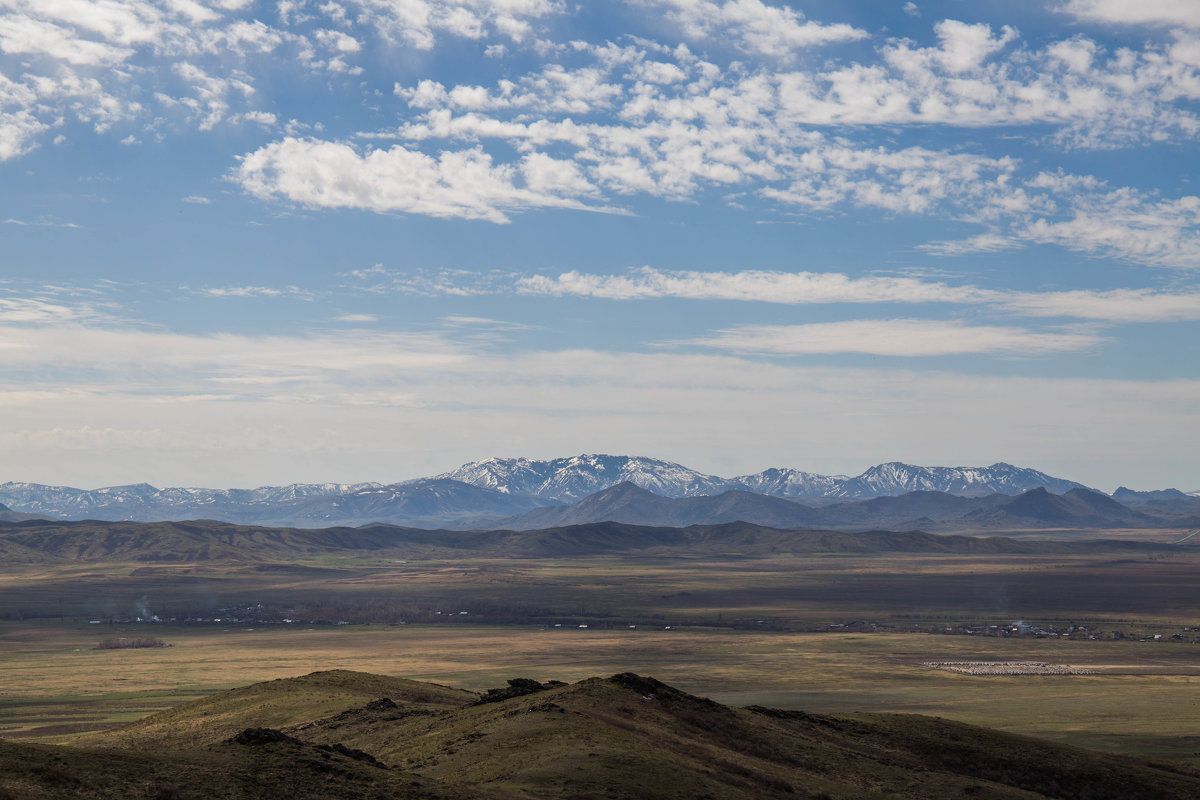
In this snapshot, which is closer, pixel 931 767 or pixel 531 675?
pixel 931 767

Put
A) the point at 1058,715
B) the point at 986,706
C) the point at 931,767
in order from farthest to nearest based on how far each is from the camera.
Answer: the point at 986,706, the point at 1058,715, the point at 931,767

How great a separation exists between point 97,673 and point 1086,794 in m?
174

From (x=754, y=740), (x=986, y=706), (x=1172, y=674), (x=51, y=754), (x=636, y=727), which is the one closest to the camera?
(x=51, y=754)

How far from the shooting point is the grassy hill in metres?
50.7

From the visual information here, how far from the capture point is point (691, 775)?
59.4 metres

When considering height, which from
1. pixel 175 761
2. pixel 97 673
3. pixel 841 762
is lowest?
pixel 97 673

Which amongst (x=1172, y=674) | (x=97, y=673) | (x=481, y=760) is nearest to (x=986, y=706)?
(x=1172, y=674)

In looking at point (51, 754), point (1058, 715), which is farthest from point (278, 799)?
point (1058, 715)

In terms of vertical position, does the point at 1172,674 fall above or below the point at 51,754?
below

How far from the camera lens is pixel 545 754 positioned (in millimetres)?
61094

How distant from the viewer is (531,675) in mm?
186375

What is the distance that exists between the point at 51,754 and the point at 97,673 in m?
163

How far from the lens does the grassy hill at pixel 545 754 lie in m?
50.7

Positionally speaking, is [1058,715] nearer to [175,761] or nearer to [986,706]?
[986,706]
